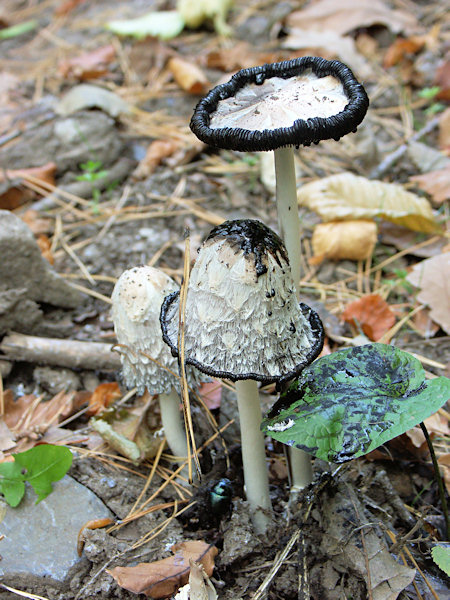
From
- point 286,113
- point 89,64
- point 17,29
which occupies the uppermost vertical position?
point 17,29

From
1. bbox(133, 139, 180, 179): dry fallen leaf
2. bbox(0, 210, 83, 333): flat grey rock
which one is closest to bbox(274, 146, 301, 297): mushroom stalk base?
bbox(0, 210, 83, 333): flat grey rock

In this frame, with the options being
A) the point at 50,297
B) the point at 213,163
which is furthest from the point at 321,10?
the point at 50,297

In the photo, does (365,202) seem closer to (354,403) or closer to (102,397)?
(102,397)

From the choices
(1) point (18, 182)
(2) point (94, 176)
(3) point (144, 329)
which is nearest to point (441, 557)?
(3) point (144, 329)

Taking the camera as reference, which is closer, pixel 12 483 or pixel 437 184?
pixel 12 483

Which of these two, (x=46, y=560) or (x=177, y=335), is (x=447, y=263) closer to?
(x=177, y=335)

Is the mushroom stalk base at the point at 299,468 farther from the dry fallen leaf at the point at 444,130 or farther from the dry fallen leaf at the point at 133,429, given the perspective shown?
the dry fallen leaf at the point at 444,130
